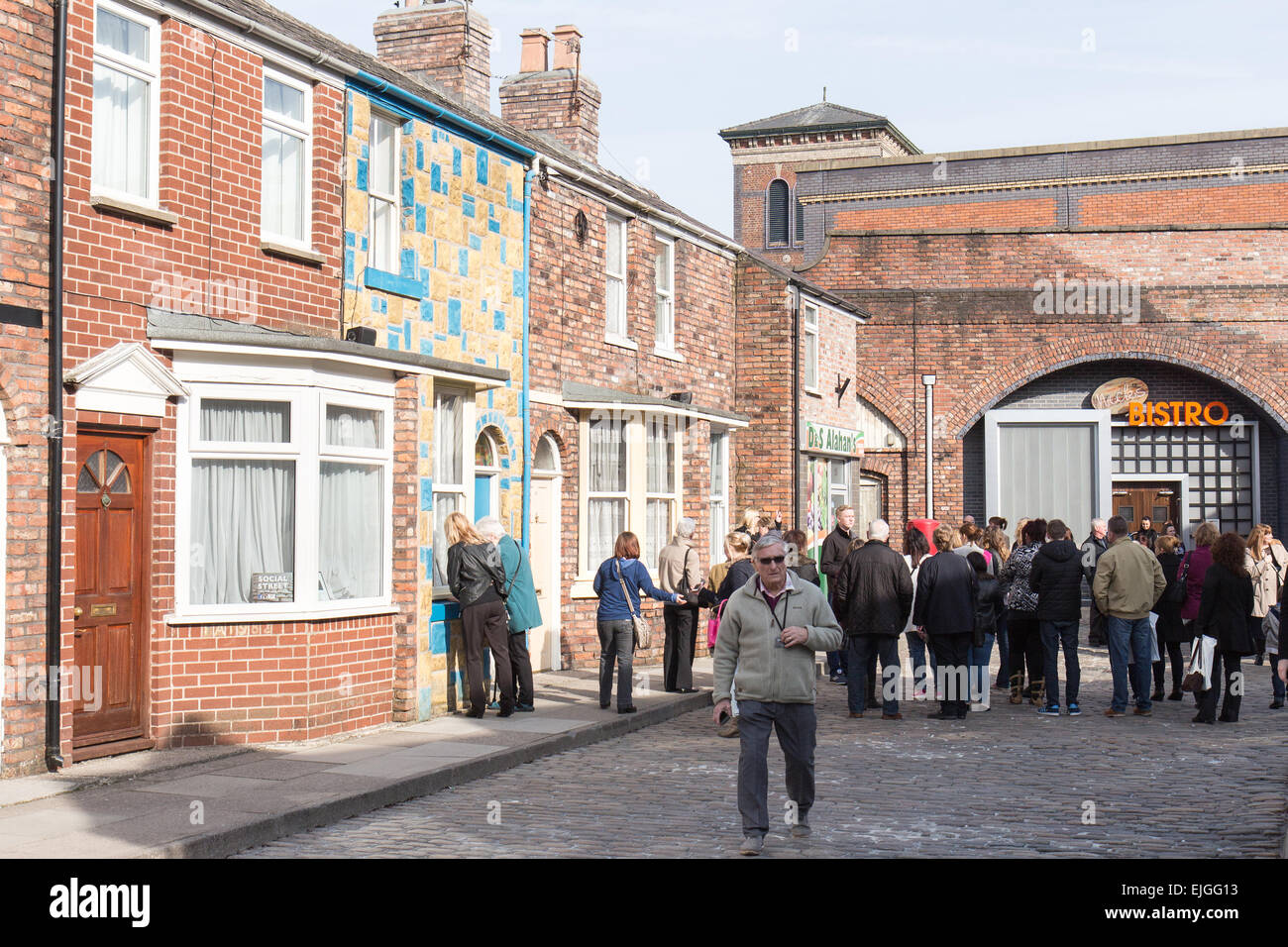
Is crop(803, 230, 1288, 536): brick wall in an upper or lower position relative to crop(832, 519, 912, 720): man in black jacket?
upper

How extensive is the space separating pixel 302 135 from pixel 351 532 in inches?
141

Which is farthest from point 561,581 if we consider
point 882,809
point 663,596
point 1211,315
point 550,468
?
point 1211,315

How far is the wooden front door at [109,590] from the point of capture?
10234 mm

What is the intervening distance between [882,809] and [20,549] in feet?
20.0

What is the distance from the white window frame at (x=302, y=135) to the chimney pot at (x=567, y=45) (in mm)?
10124

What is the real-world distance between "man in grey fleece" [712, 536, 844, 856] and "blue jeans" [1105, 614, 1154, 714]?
6.54m

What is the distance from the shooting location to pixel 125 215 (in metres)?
10.5

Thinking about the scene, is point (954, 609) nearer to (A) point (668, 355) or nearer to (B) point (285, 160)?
(B) point (285, 160)

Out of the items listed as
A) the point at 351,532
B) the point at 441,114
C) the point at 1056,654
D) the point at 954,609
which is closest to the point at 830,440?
the point at 1056,654

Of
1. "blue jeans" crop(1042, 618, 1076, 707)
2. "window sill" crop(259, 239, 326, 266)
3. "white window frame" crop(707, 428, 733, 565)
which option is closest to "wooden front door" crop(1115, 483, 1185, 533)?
"white window frame" crop(707, 428, 733, 565)

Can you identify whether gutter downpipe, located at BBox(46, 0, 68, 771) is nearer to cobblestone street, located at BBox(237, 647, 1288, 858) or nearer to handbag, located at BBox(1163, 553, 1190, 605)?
cobblestone street, located at BBox(237, 647, 1288, 858)

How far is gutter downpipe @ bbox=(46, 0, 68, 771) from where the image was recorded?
9.75 m

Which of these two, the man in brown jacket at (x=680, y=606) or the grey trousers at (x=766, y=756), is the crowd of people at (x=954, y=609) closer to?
the man in brown jacket at (x=680, y=606)

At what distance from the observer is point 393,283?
13461mm
